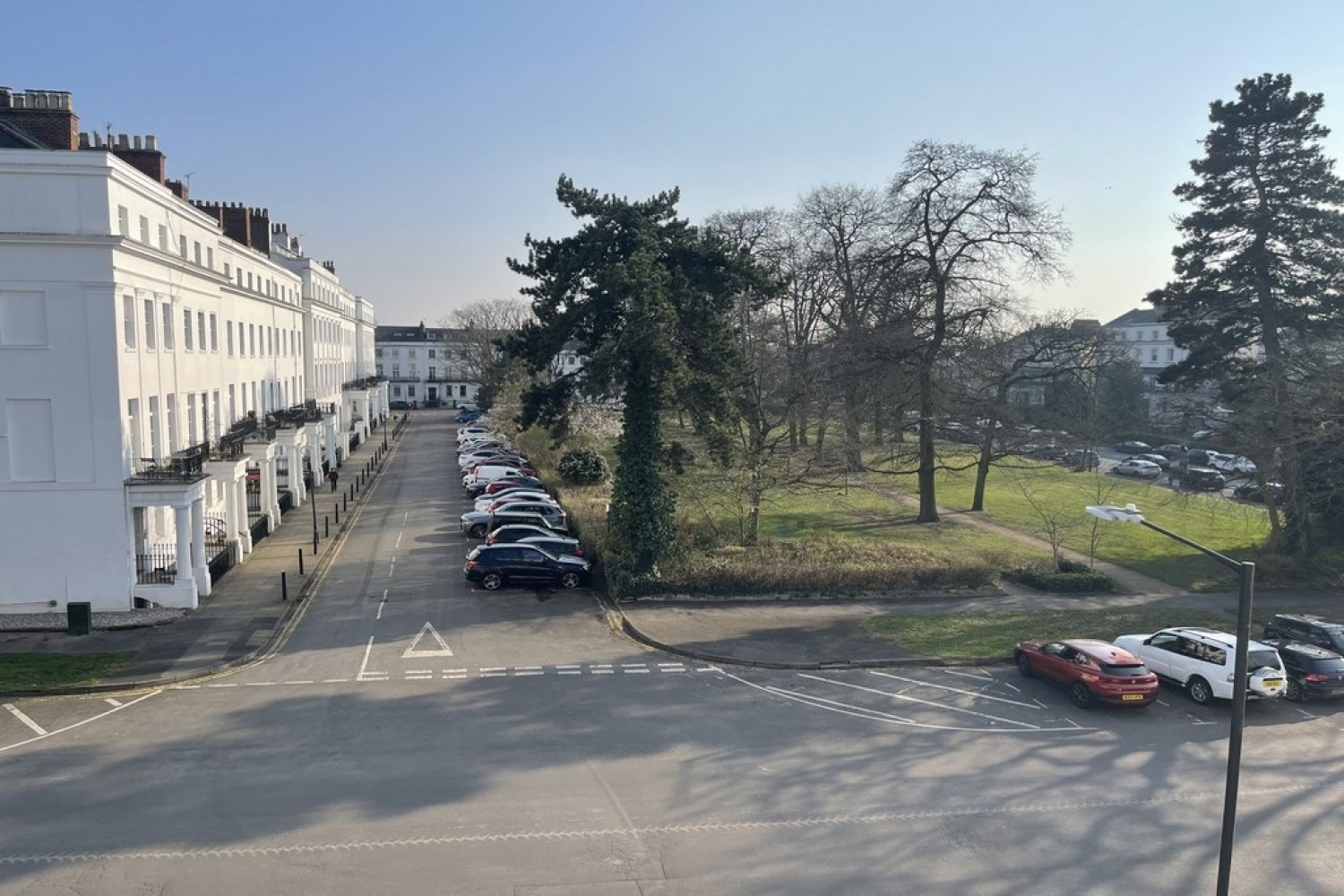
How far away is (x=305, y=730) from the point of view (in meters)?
16.4

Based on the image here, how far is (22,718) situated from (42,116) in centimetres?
1516

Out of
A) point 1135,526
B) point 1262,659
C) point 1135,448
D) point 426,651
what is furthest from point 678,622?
point 1135,448

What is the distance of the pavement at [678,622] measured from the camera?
20875mm

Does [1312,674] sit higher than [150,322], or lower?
lower

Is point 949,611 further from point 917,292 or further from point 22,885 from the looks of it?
point 22,885

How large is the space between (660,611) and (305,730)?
36.4 feet

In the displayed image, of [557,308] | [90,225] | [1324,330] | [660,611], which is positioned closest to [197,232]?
[90,225]

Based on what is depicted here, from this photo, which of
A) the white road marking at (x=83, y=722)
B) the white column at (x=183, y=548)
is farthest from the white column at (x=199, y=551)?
the white road marking at (x=83, y=722)

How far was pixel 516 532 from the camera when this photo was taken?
30609 mm

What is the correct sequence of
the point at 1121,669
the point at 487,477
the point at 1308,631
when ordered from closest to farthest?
the point at 1121,669 → the point at 1308,631 → the point at 487,477

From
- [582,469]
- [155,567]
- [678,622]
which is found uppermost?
[582,469]

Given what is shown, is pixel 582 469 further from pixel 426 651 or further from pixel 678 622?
pixel 426 651

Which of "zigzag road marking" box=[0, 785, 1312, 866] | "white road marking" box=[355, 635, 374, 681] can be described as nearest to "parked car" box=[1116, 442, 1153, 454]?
"zigzag road marking" box=[0, 785, 1312, 866]

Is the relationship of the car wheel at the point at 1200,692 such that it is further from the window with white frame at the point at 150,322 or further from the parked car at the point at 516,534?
the window with white frame at the point at 150,322
